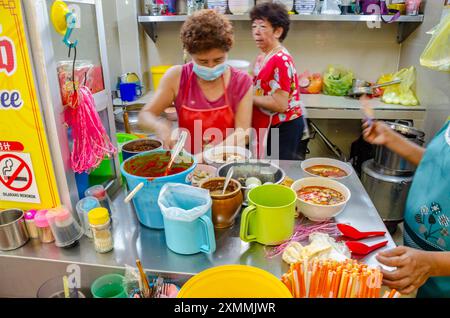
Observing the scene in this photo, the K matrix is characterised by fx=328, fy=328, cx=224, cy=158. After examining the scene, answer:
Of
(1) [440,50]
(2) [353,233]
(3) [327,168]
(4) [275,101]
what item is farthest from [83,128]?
(1) [440,50]

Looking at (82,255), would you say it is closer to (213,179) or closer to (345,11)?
(213,179)

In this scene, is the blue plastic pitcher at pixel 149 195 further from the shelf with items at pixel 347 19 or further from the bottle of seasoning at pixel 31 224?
the shelf with items at pixel 347 19

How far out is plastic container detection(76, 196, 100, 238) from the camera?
105 cm

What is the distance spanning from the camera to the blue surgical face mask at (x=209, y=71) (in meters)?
1.72

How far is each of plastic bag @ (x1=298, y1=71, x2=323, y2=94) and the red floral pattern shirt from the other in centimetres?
111

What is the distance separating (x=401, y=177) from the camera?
2.72 metres

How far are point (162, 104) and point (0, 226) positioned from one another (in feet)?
3.48

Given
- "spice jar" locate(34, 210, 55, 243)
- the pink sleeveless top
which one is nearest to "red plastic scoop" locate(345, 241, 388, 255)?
"spice jar" locate(34, 210, 55, 243)

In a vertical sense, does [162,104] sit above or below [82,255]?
above

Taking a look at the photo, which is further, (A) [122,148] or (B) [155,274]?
(A) [122,148]

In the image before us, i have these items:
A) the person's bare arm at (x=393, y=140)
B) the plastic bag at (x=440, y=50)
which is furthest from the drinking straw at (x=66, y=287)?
the plastic bag at (x=440, y=50)

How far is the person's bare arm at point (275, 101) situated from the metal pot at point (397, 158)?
3.18 ft
